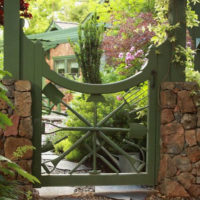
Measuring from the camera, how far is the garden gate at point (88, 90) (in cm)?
294

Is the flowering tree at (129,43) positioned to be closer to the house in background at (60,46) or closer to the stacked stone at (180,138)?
the house in background at (60,46)

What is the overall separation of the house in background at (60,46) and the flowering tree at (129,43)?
2440 mm

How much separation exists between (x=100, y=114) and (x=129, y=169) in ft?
2.65

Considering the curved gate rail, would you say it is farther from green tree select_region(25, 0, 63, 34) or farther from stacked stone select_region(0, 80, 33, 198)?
green tree select_region(25, 0, 63, 34)

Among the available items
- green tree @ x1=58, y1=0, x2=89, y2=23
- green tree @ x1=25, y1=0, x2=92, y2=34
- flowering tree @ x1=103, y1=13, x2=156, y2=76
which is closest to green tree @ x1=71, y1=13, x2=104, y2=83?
flowering tree @ x1=103, y1=13, x2=156, y2=76

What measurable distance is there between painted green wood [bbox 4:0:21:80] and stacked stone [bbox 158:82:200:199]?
1354 millimetres

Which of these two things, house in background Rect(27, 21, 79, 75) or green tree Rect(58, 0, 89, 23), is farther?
green tree Rect(58, 0, 89, 23)

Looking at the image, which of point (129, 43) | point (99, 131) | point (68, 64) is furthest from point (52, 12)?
point (99, 131)

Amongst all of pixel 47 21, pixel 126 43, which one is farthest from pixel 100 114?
pixel 47 21

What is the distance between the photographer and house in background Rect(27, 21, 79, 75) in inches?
397

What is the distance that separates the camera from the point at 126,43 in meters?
7.12

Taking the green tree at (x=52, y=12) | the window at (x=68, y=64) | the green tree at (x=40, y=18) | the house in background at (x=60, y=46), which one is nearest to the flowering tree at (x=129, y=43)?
the house in background at (x=60, y=46)

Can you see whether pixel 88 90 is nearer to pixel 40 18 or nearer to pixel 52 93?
pixel 52 93

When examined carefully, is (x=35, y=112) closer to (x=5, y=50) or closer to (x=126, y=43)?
(x=5, y=50)
